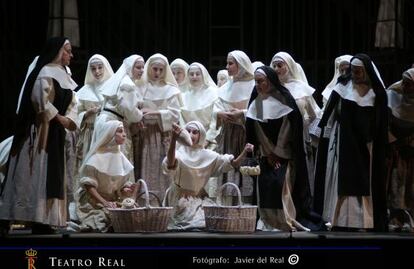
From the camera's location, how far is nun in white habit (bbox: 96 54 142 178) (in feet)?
32.3

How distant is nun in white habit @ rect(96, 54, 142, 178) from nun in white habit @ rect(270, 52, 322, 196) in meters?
1.40

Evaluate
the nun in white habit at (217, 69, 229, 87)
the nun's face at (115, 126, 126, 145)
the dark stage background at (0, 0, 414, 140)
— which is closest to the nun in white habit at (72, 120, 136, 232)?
the nun's face at (115, 126, 126, 145)

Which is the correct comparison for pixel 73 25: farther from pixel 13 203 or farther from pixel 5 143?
pixel 13 203

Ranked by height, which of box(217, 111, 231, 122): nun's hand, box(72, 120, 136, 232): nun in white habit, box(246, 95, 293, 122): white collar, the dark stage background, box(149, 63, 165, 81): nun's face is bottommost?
box(72, 120, 136, 232): nun in white habit

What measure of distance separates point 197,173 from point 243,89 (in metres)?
1.22

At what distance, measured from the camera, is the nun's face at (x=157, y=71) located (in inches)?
408

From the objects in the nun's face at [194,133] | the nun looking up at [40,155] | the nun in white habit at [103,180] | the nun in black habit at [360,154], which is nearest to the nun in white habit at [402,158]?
the nun in black habit at [360,154]

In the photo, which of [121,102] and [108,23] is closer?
[121,102]

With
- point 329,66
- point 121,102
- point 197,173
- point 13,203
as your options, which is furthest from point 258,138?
point 329,66

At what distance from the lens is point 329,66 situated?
1239cm

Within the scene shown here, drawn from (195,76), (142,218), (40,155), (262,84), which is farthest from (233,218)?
(195,76)

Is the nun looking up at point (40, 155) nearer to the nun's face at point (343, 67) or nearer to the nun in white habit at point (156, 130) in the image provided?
the nun in white habit at point (156, 130)

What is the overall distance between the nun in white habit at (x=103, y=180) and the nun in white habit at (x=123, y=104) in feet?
1.78
